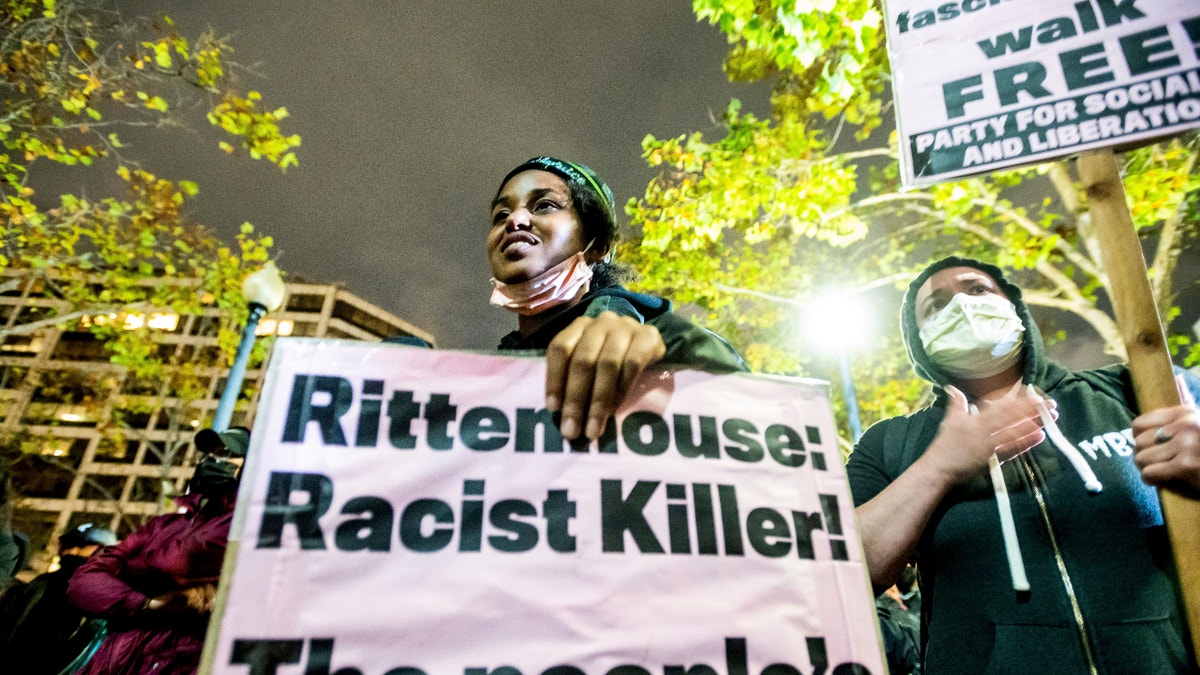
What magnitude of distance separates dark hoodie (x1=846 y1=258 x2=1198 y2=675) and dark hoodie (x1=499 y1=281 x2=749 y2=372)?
1065 millimetres

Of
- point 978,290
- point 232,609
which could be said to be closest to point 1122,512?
point 978,290

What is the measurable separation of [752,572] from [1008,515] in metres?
1.15

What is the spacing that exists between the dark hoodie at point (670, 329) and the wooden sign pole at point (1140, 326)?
112cm

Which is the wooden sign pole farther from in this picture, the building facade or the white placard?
the building facade

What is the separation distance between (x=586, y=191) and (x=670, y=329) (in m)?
1.02

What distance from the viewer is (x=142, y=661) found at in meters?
3.08

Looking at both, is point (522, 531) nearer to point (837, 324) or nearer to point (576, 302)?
point (576, 302)

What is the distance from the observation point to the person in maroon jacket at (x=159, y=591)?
3.08m

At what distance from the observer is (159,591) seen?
10.6ft

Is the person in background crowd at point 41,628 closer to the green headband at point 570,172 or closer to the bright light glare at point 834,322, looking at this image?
the green headband at point 570,172

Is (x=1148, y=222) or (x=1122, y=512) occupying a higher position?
(x=1148, y=222)

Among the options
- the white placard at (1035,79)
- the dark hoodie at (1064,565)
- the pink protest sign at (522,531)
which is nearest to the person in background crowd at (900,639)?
the dark hoodie at (1064,565)

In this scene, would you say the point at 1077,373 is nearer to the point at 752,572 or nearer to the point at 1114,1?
the point at 1114,1

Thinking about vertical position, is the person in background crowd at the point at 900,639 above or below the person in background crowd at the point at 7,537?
below
